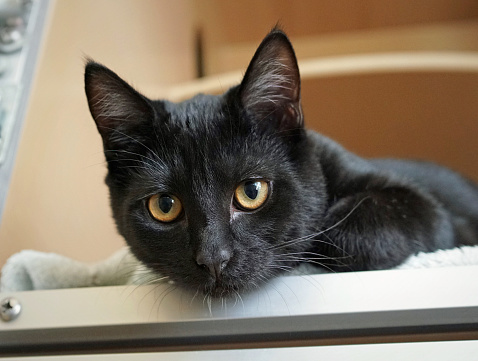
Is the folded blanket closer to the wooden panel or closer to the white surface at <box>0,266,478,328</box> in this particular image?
the white surface at <box>0,266,478,328</box>

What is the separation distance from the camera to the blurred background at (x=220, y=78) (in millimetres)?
1106

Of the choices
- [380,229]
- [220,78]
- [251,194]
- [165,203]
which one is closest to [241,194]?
[251,194]

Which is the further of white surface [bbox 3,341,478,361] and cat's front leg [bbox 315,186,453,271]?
cat's front leg [bbox 315,186,453,271]

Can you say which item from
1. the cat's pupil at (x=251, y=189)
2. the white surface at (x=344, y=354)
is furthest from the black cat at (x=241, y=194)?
the white surface at (x=344, y=354)

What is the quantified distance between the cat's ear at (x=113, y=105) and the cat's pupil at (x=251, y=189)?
0.73 feet

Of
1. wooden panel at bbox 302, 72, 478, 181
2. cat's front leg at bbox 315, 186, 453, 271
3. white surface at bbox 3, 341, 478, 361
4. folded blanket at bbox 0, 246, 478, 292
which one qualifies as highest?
wooden panel at bbox 302, 72, 478, 181

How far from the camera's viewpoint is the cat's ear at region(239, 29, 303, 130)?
74 centimetres

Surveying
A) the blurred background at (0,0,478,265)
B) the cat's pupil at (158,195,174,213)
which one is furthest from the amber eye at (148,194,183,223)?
the blurred background at (0,0,478,265)

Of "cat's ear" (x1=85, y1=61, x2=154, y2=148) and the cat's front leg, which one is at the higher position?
"cat's ear" (x1=85, y1=61, x2=154, y2=148)

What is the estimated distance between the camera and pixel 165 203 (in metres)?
0.76

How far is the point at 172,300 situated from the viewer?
2.18ft

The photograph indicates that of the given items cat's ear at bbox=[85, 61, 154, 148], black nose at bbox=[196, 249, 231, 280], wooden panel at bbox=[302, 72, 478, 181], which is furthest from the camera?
wooden panel at bbox=[302, 72, 478, 181]

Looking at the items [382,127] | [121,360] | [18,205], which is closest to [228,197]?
[121,360]

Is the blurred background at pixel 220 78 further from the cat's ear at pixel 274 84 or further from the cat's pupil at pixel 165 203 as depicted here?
the cat's ear at pixel 274 84
